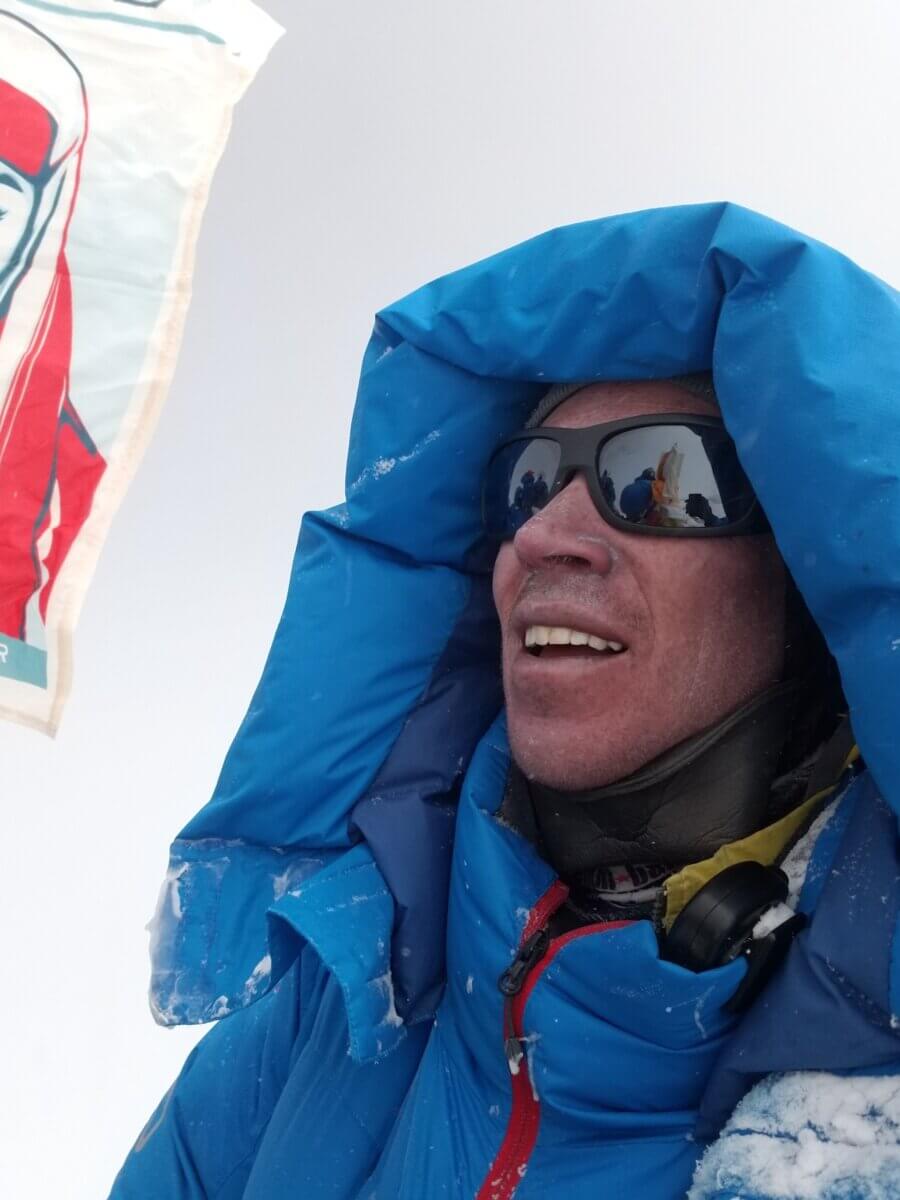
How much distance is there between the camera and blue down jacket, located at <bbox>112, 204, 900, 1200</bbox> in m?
0.84

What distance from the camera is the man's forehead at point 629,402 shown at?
121 cm

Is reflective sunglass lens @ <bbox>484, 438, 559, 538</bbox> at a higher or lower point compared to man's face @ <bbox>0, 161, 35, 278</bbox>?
lower

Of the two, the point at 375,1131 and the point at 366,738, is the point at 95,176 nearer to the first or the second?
the point at 366,738

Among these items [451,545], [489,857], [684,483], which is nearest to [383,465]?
[451,545]

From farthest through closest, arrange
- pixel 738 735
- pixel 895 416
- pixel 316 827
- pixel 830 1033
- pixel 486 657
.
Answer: pixel 486 657
pixel 316 827
pixel 738 735
pixel 895 416
pixel 830 1033

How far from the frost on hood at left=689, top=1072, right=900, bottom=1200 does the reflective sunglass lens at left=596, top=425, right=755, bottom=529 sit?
621mm

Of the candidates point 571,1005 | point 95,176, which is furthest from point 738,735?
point 95,176

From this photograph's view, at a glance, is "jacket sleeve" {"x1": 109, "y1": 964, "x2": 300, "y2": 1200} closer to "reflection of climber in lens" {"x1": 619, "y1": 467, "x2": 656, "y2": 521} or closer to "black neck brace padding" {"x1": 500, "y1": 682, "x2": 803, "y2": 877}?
"black neck brace padding" {"x1": 500, "y1": 682, "x2": 803, "y2": 877}

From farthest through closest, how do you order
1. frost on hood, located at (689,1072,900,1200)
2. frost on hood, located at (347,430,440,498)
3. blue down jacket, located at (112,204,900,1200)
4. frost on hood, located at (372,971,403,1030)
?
1. frost on hood, located at (347,430,440,498)
2. frost on hood, located at (372,971,403,1030)
3. blue down jacket, located at (112,204,900,1200)
4. frost on hood, located at (689,1072,900,1200)

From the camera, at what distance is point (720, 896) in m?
0.91

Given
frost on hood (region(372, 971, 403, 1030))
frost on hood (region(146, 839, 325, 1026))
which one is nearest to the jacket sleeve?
frost on hood (region(146, 839, 325, 1026))

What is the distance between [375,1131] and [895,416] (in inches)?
38.7

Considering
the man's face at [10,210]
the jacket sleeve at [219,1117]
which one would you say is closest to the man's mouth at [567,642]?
the jacket sleeve at [219,1117]

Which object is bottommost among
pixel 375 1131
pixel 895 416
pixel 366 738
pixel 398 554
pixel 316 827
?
pixel 375 1131
